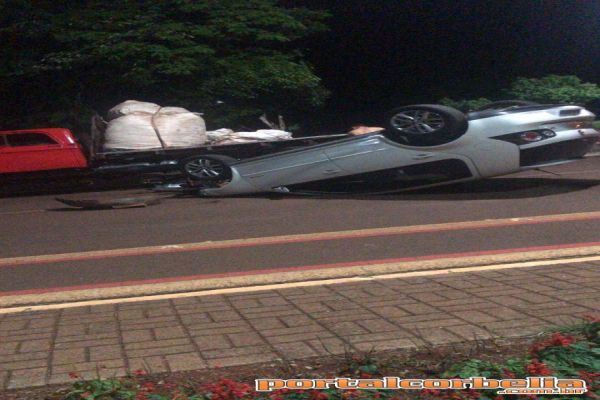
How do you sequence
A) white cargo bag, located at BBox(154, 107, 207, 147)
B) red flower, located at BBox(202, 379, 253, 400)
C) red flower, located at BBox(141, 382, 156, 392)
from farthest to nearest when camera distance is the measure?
white cargo bag, located at BBox(154, 107, 207, 147) < red flower, located at BBox(141, 382, 156, 392) < red flower, located at BBox(202, 379, 253, 400)

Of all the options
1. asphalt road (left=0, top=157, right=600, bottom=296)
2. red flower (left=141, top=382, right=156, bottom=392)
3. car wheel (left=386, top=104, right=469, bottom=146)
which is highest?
car wheel (left=386, top=104, right=469, bottom=146)

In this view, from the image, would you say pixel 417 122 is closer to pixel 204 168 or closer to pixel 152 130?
pixel 204 168

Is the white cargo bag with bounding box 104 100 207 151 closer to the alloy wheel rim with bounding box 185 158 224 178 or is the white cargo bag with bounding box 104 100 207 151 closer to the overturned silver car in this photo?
the alloy wheel rim with bounding box 185 158 224 178

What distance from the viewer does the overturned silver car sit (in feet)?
41.4

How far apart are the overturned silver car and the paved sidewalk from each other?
568cm

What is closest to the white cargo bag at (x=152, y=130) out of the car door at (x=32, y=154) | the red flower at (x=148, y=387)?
the car door at (x=32, y=154)

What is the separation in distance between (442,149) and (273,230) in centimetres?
327

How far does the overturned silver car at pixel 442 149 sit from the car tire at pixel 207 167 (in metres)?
1.50

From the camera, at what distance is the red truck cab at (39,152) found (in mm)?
Result: 17812

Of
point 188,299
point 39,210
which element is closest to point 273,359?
point 188,299

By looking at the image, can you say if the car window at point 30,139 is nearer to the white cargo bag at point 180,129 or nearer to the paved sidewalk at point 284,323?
the white cargo bag at point 180,129

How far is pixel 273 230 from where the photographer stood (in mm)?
10883

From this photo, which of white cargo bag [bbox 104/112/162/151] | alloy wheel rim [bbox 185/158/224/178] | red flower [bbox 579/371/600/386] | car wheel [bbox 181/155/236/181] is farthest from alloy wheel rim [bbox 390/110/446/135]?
red flower [bbox 579/371/600/386]

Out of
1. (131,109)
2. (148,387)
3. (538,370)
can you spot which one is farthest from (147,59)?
(538,370)
